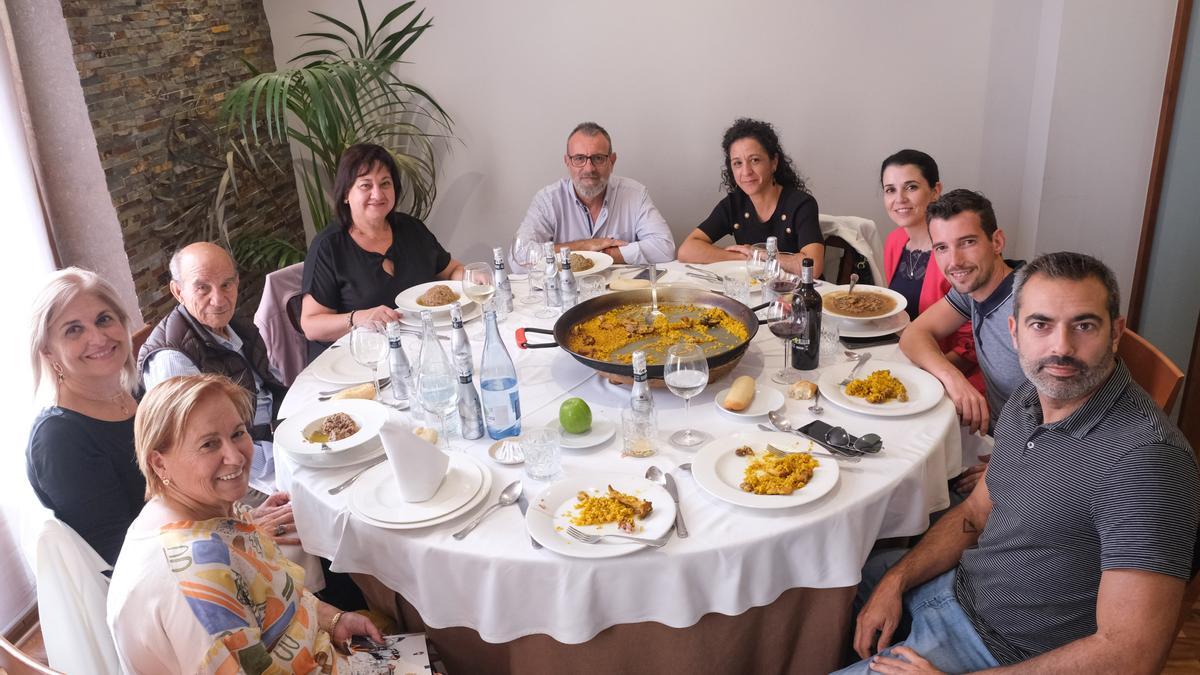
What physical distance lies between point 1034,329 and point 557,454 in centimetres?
101

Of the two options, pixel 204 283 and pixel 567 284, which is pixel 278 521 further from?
pixel 567 284

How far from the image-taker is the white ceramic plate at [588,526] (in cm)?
155

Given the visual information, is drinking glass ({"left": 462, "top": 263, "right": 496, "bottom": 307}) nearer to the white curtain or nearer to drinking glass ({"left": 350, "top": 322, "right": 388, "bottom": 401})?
drinking glass ({"left": 350, "top": 322, "right": 388, "bottom": 401})

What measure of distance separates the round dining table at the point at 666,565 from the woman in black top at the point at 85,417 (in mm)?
375

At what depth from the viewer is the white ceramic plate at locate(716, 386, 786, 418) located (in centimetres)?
199

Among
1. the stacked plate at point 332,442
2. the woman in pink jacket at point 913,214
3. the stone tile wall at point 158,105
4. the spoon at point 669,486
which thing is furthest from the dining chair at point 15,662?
the woman in pink jacket at point 913,214

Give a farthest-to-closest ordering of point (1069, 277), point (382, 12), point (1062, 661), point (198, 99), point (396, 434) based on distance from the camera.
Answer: point (382, 12)
point (198, 99)
point (396, 434)
point (1069, 277)
point (1062, 661)

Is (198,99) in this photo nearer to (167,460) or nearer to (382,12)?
(382,12)

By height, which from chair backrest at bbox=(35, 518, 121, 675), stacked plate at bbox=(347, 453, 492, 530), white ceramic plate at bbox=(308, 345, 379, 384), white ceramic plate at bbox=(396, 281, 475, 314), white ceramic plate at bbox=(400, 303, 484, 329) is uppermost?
white ceramic plate at bbox=(396, 281, 475, 314)

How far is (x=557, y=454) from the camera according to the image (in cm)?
182

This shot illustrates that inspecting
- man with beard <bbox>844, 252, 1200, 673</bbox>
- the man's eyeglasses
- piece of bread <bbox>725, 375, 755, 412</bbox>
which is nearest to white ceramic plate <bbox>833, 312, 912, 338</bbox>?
piece of bread <bbox>725, 375, 755, 412</bbox>

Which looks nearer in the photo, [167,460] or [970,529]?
[167,460]

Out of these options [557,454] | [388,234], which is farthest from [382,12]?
[557,454]

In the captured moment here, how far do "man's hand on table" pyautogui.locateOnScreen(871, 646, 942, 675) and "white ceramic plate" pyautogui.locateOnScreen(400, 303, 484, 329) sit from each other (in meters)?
1.60
